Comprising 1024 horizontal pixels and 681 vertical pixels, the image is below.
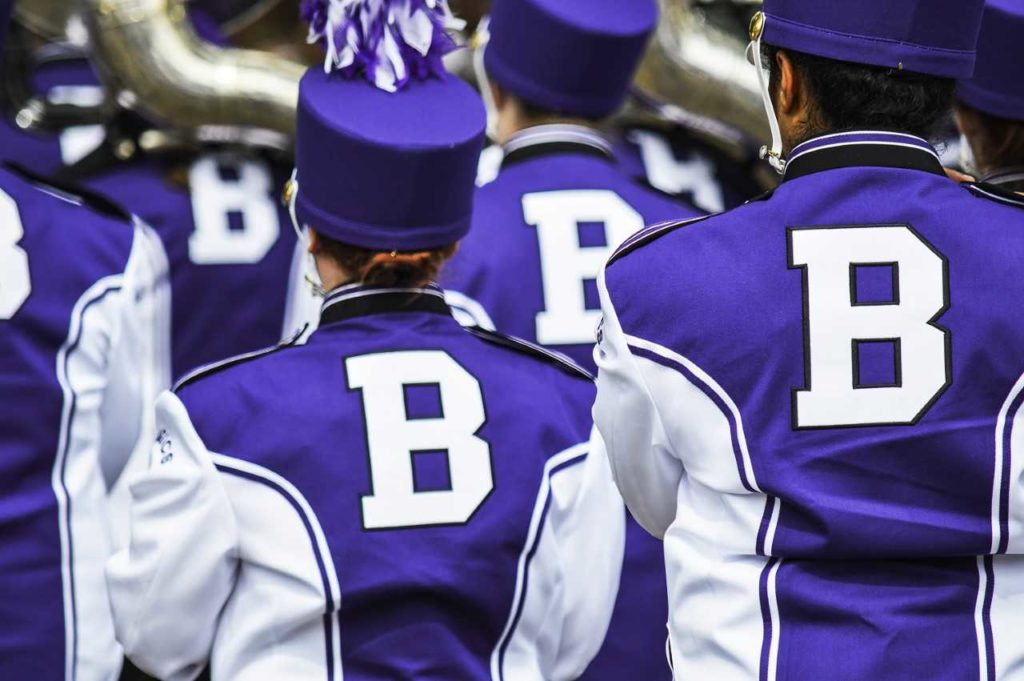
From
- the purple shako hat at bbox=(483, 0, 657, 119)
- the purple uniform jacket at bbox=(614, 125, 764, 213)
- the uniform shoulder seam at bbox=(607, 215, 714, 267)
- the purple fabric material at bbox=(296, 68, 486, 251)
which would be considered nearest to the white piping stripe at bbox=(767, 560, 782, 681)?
the uniform shoulder seam at bbox=(607, 215, 714, 267)

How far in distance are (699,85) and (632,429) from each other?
2.48m

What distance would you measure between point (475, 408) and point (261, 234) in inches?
58.7

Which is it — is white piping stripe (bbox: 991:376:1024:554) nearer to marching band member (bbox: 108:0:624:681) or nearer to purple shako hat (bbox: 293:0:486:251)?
marching band member (bbox: 108:0:624:681)

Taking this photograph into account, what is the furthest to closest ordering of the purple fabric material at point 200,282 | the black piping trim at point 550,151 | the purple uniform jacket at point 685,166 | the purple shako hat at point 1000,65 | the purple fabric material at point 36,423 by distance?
the purple uniform jacket at point 685,166 → the purple fabric material at point 200,282 → the black piping trim at point 550,151 → the purple shako hat at point 1000,65 → the purple fabric material at point 36,423

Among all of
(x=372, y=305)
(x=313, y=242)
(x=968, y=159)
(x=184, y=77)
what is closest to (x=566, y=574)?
(x=372, y=305)

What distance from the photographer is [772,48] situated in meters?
2.37

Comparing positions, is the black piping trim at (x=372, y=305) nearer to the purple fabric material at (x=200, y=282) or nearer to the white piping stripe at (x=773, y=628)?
the white piping stripe at (x=773, y=628)

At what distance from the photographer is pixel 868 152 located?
2299 mm

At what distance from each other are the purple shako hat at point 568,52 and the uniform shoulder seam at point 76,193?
0.89 meters

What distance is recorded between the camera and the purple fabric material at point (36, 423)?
3.14 meters

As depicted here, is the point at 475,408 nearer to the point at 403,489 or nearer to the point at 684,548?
the point at 403,489

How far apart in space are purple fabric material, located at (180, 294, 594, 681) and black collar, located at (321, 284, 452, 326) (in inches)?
0.6

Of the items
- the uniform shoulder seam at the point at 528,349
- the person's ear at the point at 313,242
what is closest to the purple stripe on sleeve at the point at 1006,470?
the uniform shoulder seam at the point at 528,349

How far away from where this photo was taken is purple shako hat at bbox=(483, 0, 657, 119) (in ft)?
12.6
